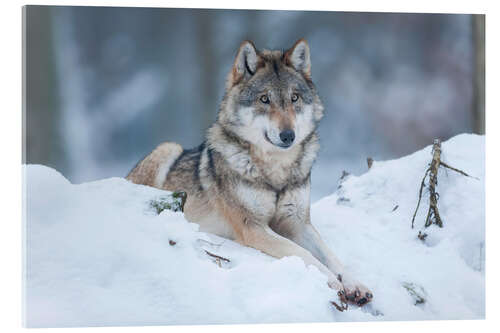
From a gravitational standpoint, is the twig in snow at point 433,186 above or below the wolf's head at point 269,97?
below

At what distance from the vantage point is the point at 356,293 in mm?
4059

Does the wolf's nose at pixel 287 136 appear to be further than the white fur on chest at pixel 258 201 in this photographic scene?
No

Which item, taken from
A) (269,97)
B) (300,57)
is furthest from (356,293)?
(300,57)

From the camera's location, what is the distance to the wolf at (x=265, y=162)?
13.8ft

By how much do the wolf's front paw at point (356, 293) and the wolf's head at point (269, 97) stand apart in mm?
1037

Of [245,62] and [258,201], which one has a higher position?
[245,62]

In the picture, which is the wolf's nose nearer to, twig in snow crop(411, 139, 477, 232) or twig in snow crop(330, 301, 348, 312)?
twig in snow crop(330, 301, 348, 312)

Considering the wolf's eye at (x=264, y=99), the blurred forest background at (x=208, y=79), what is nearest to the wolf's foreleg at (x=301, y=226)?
the blurred forest background at (x=208, y=79)

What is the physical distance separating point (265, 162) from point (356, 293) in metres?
1.13

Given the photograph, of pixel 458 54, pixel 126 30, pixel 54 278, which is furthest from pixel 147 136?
pixel 458 54

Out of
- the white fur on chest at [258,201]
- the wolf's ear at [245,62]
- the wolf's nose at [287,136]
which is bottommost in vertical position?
the white fur on chest at [258,201]

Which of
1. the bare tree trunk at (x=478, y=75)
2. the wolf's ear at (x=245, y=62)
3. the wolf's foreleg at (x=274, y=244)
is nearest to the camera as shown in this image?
the wolf's foreleg at (x=274, y=244)

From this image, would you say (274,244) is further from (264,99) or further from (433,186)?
(433,186)

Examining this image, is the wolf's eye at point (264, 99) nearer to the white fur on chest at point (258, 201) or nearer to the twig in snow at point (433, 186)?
the white fur on chest at point (258, 201)
